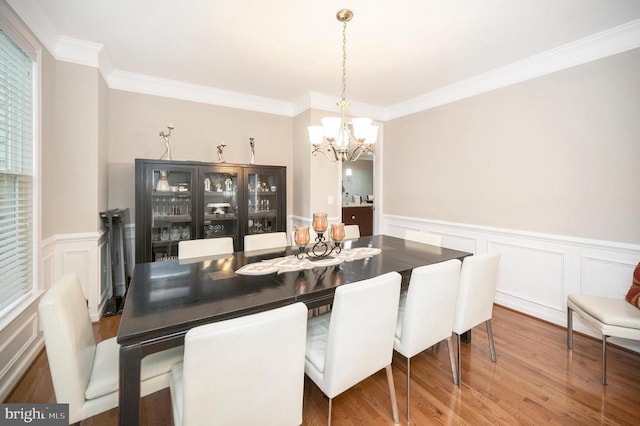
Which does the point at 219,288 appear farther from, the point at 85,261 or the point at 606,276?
the point at 606,276

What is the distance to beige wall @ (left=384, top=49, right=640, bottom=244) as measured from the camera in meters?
2.38

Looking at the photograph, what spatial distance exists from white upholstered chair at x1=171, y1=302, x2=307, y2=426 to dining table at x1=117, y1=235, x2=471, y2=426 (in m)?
0.20

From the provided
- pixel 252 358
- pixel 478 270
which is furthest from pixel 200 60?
pixel 478 270

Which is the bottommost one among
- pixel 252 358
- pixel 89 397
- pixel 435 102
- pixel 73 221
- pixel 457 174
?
pixel 89 397

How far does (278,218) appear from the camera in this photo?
155 inches

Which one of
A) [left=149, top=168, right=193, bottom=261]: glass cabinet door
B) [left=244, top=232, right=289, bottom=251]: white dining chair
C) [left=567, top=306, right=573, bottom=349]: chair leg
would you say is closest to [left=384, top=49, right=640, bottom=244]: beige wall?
[left=567, top=306, right=573, bottom=349]: chair leg

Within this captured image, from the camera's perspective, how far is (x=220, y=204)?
3.66 meters

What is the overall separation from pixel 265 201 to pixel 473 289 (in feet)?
9.13

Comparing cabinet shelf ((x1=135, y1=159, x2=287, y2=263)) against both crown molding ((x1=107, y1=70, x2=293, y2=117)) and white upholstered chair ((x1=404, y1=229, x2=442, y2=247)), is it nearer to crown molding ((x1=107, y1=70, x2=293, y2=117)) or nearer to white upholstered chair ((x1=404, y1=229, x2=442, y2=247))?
crown molding ((x1=107, y1=70, x2=293, y2=117))

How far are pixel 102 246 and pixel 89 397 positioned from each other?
2.29 m

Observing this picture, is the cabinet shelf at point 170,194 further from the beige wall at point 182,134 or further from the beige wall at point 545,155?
the beige wall at point 545,155

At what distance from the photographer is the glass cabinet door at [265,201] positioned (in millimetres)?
3854

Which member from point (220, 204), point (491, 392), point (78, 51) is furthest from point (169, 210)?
point (491, 392)

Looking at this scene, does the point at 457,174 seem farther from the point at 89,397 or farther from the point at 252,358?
the point at 89,397
